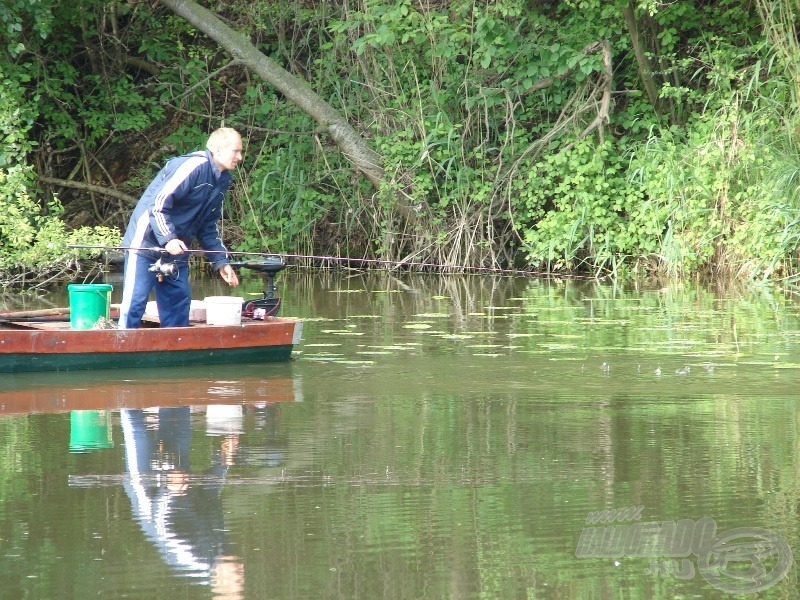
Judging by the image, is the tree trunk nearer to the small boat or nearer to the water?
the water

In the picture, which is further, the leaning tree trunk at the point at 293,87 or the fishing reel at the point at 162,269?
the leaning tree trunk at the point at 293,87

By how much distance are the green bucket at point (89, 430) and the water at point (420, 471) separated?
3cm

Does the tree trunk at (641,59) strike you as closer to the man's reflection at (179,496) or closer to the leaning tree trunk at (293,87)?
the leaning tree trunk at (293,87)

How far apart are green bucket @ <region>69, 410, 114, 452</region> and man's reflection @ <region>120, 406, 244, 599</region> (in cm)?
11

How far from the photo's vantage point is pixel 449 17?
60.3 feet

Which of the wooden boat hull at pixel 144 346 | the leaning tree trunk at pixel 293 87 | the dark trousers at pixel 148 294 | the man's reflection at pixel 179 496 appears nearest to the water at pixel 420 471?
the man's reflection at pixel 179 496

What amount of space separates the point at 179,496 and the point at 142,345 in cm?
371

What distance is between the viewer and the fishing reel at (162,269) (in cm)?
996

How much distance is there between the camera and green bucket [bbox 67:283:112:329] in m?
10.3

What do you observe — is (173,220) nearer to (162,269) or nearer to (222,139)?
(162,269)

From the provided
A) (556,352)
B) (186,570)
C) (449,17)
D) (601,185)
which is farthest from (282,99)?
(186,570)

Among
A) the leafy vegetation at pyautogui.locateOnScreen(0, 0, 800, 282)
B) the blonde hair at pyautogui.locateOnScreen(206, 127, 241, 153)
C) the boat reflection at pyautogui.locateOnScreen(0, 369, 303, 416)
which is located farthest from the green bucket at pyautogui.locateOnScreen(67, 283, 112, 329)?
the leafy vegetation at pyautogui.locateOnScreen(0, 0, 800, 282)

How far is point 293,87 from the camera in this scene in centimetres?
1831

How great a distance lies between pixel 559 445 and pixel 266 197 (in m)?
12.3
